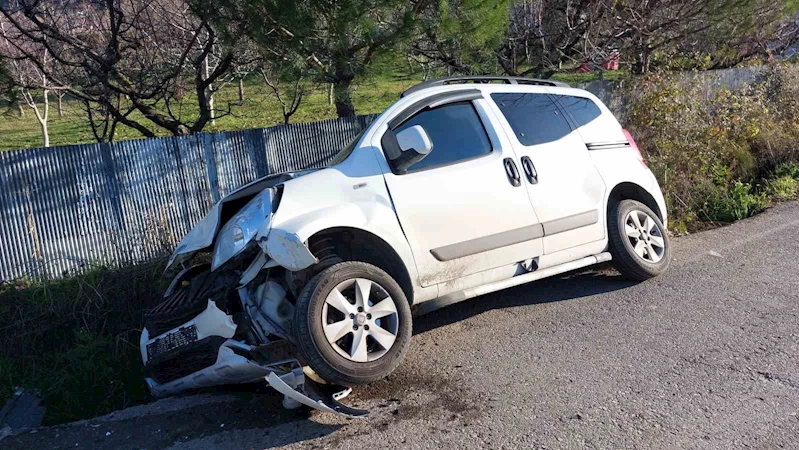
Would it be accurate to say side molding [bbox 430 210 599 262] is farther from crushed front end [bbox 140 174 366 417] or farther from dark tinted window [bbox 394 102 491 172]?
crushed front end [bbox 140 174 366 417]

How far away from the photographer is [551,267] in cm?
550

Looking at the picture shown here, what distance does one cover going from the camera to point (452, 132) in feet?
17.1

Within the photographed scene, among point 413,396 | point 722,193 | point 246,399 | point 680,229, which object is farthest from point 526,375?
point 722,193

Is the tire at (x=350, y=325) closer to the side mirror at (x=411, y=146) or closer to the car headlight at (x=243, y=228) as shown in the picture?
the car headlight at (x=243, y=228)

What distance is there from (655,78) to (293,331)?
25.5ft

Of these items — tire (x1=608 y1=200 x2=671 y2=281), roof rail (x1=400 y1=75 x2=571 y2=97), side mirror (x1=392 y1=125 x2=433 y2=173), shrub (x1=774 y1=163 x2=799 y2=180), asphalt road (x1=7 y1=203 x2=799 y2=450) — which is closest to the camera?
asphalt road (x1=7 y1=203 x2=799 y2=450)

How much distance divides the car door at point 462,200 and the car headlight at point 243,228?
2.89 ft

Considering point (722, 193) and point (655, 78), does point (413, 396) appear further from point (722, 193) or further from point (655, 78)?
point (655, 78)

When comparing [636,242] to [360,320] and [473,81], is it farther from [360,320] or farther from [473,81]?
[360,320]

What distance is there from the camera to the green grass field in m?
11.2

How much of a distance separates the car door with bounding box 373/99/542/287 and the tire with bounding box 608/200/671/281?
2.99 ft

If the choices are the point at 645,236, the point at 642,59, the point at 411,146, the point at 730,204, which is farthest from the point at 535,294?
the point at 642,59

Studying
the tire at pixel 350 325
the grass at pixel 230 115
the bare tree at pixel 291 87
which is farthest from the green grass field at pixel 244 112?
the tire at pixel 350 325

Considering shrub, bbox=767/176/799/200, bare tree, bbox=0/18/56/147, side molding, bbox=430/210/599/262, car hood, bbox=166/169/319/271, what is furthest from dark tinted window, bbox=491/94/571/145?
bare tree, bbox=0/18/56/147
